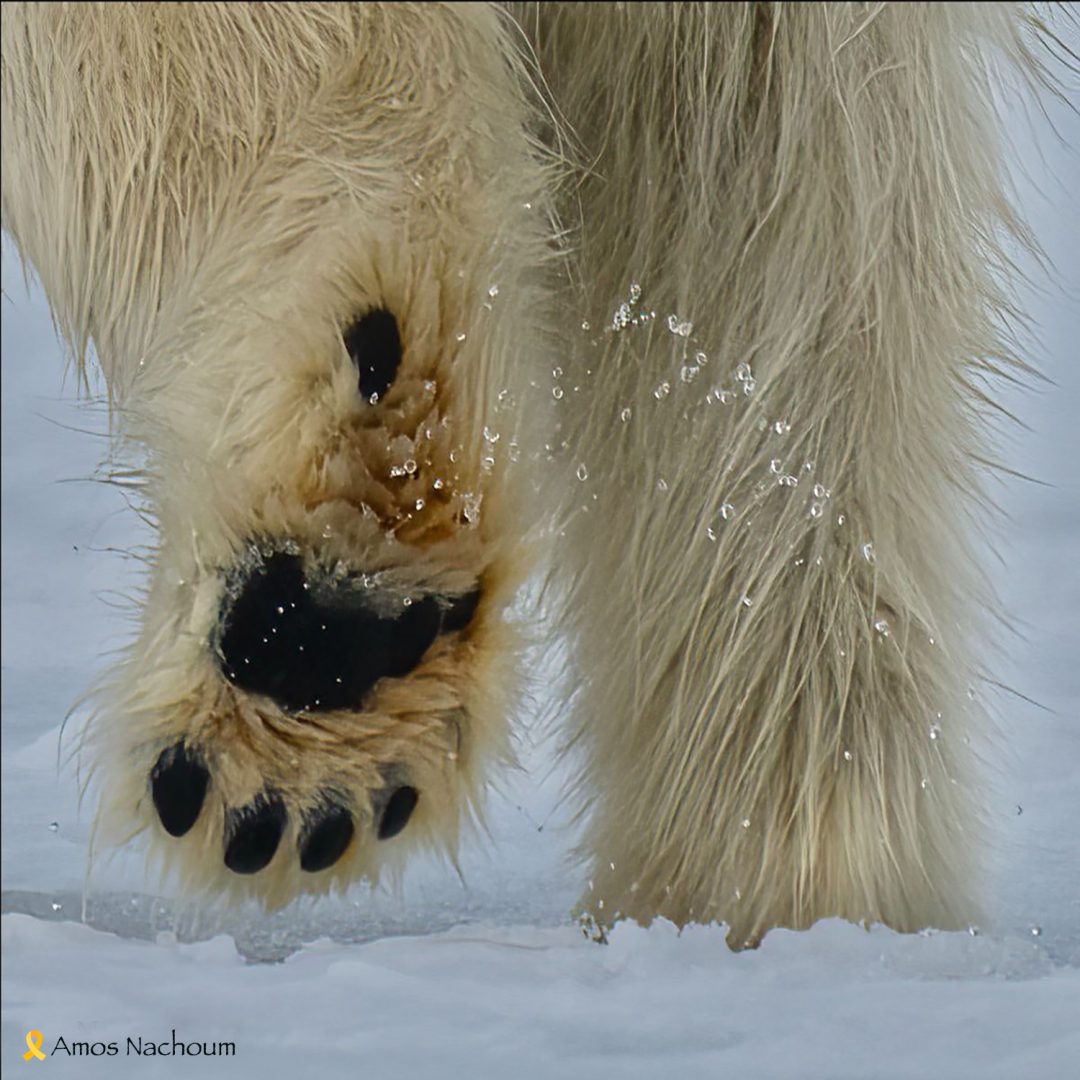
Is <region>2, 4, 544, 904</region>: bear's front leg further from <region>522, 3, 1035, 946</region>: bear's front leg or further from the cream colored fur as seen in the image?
<region>522, 3, 1035, 946</region>: bear's front leg

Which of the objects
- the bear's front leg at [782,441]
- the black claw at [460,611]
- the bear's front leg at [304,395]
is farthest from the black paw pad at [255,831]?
the bear's front leg at [782,441]

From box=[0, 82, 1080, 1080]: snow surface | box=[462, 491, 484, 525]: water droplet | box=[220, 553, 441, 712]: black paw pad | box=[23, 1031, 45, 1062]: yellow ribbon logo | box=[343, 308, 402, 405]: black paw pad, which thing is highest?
box=[343, 308, 402, 405]: black paw pad

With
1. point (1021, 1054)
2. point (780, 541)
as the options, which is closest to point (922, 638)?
point (780, 541)

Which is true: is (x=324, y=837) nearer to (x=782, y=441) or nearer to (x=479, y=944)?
(x=479, y=944)

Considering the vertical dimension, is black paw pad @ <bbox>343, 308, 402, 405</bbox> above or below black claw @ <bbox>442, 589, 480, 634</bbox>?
above

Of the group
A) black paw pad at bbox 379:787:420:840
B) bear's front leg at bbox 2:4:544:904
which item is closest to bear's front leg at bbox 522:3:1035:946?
bear's front leg at bbox 2:4:544:904

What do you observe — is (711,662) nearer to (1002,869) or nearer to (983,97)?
(1002,869)

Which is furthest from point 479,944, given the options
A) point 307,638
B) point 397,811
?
point 307,638
